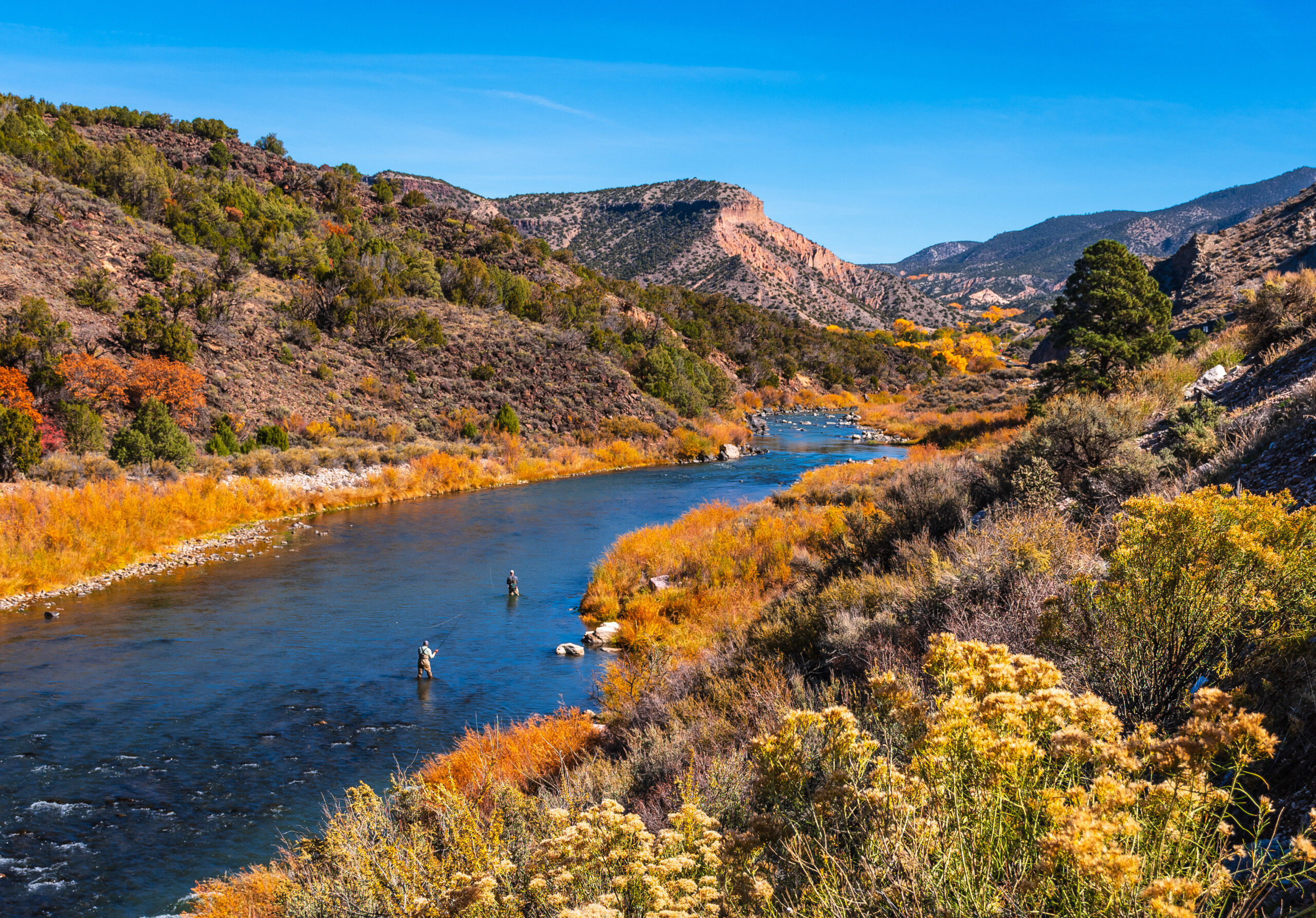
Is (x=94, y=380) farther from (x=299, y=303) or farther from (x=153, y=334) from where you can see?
(x=299, y=303)

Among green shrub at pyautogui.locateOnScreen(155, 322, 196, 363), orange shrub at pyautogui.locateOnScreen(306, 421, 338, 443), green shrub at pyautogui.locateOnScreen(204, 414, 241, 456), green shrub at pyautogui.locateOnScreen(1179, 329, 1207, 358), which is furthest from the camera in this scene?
orange shrub at pyautogui.locateOnScreen(306, 421, 338, 443)

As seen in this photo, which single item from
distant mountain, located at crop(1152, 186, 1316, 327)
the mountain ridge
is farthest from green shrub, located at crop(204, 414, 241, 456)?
the mountain ridge

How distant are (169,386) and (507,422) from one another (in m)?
14.6

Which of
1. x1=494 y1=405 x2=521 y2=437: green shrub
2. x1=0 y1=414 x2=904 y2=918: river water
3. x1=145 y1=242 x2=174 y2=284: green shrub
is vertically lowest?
x1=0 y1=414 x2=904 y2=918: river water

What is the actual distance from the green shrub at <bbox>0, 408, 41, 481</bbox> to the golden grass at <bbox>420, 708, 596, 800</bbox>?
17.1 metres

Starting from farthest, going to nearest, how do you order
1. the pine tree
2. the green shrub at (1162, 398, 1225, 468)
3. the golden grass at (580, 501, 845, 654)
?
the pine tree < the golden grass at (580, 501, 845, 654) < the green shrub at (1162, 398, 1225, 468)

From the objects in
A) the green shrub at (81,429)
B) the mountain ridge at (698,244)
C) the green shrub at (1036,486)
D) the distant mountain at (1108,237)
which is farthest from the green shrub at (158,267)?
the distant mountain at (1108,237)

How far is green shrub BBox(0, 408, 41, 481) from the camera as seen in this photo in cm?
1848

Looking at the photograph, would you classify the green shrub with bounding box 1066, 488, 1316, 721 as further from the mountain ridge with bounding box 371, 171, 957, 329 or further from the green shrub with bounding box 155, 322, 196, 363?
the mountain ridge with bounding box 371, 171, 957, 329

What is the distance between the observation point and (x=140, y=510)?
61.5 ft

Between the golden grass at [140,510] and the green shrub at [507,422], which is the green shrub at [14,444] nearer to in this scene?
the golden grass at [140,510]

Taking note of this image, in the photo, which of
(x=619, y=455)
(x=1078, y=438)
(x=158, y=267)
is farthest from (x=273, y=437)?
(x=1078, y=438)

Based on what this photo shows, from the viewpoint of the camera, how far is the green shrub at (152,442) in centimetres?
2175

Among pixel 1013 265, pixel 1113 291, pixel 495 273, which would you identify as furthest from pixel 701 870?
pixel 1013 265
